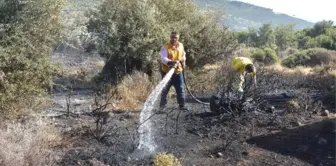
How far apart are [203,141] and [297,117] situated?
2.24 meters

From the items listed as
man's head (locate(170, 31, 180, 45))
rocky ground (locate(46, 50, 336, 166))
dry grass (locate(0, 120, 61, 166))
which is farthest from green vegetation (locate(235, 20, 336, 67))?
dry grass (locate(0, 120, 61, 166))

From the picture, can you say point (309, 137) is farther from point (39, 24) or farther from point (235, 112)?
point (39, 24)

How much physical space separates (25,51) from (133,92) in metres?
3.89

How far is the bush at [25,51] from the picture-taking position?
6.45 m

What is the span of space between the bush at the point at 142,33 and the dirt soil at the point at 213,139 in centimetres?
426

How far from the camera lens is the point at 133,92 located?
1030cm

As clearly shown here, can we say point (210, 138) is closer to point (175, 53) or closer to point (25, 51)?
point (175, 53)

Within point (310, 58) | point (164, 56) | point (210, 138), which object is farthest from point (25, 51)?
point (310, 58)

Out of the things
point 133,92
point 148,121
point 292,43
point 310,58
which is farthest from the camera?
point 292,43

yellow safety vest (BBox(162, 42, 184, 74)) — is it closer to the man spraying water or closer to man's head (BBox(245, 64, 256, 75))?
the man spraying water

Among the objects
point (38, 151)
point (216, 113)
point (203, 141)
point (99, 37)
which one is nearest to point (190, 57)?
point (99, 37)

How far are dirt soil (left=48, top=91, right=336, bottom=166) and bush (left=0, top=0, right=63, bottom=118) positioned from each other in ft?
2.80

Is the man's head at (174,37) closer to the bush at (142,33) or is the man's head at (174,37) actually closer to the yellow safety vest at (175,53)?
the yellow safety vest at (175,53)

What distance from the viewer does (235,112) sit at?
805 cm
